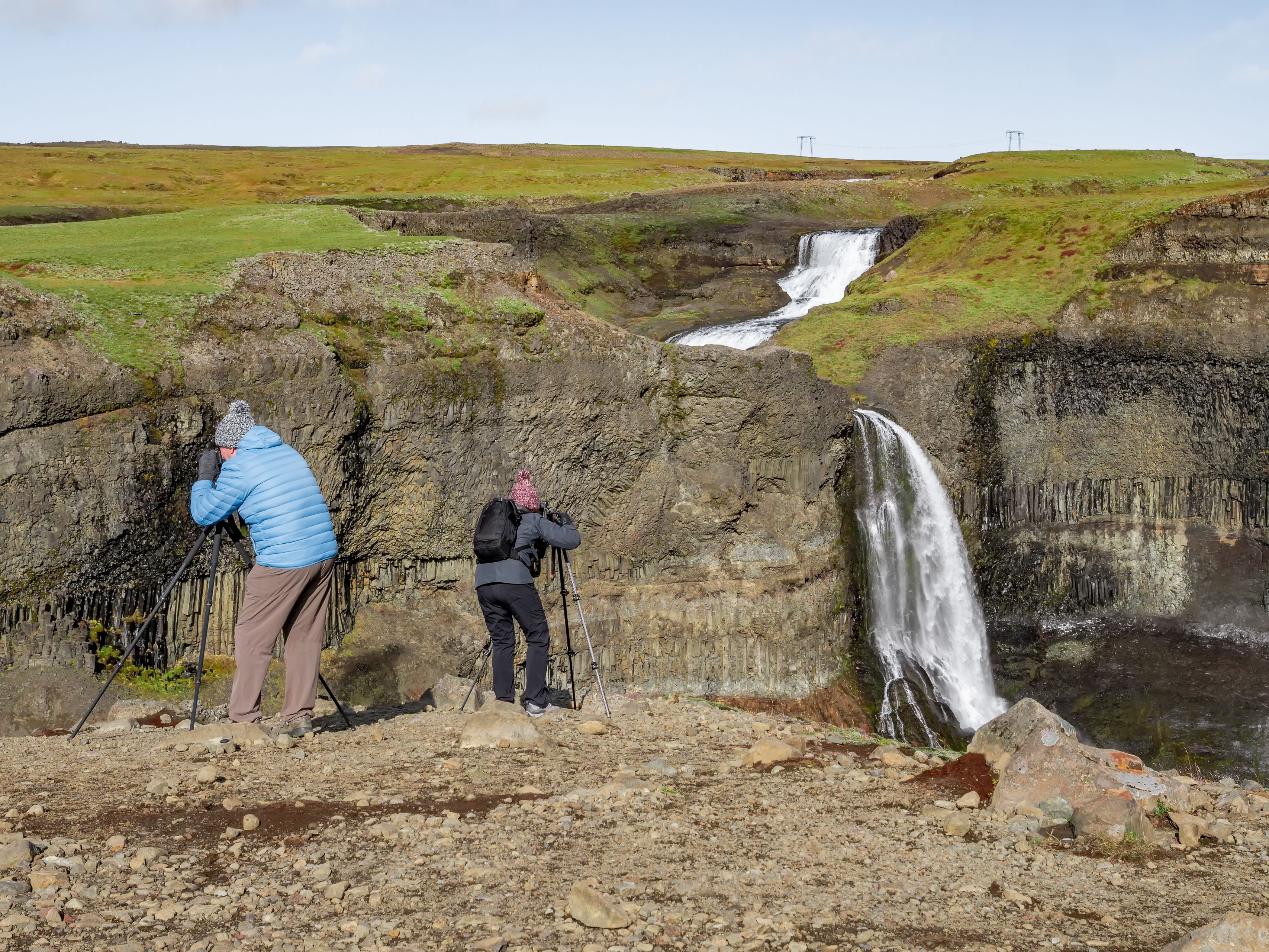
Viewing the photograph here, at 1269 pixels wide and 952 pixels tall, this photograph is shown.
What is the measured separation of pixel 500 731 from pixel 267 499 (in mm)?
2781

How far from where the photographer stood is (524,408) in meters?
18.4

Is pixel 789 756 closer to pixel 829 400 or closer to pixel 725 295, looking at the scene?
pixel 829 400

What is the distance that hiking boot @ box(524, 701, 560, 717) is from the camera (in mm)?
11164

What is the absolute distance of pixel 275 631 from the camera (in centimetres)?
964

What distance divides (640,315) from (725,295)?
3320 millimetres

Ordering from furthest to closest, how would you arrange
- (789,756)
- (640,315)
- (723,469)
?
(640,315) < (723,469) < (789,756)

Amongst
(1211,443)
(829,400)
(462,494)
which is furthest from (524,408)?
(1211,443)

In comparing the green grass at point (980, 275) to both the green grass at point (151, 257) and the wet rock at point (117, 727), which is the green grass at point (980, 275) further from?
the wet rock at point (117, 727)

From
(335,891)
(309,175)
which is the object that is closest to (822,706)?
(335,891)

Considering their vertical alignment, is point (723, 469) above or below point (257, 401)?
below

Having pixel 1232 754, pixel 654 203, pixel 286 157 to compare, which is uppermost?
pixel 286 157

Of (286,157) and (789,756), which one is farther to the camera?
(286,157)

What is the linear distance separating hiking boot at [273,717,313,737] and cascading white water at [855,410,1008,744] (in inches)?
551

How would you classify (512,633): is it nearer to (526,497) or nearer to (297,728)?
(526,497)
